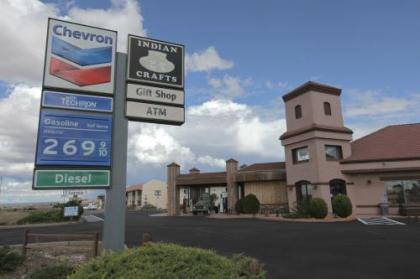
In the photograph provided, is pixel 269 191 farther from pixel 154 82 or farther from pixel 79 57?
pixel 79 57

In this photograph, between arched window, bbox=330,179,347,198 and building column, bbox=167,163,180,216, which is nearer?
arched window, bbox=330,179,347,198

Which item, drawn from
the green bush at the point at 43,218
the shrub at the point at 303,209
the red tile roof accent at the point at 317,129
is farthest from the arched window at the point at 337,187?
the green bush at the point at 43,218

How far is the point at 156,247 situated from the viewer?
4953mm

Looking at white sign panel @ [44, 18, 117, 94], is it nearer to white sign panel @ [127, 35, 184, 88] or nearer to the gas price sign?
white sign panel @ [127, 35, 184, 88]

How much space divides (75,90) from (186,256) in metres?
6.25

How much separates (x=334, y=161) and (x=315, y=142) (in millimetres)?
2436

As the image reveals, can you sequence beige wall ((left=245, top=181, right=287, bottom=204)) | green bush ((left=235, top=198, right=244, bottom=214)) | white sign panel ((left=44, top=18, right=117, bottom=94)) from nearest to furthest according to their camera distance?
white sign panel ((left=44, top=18, right=117, bottom=94))
green bush ((left=235, top=198, right=244, bottom=214))
beige wall ((left=245, top=181, right=287, bottom=204))

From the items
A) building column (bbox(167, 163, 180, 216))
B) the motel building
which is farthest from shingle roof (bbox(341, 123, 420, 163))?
building column (bbox(167, 163, 180, 216))

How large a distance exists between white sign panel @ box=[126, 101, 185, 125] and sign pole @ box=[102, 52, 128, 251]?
0.28 m

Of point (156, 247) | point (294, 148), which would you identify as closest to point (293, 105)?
point (294, 148)

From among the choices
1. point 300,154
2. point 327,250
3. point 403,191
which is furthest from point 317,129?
point 327,250

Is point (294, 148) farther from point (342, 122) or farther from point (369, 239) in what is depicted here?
point (369, 239)

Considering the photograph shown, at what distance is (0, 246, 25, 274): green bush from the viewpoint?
9.10 m

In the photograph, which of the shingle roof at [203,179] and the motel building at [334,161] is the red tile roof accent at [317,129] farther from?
the shingle roof at [203,179]
